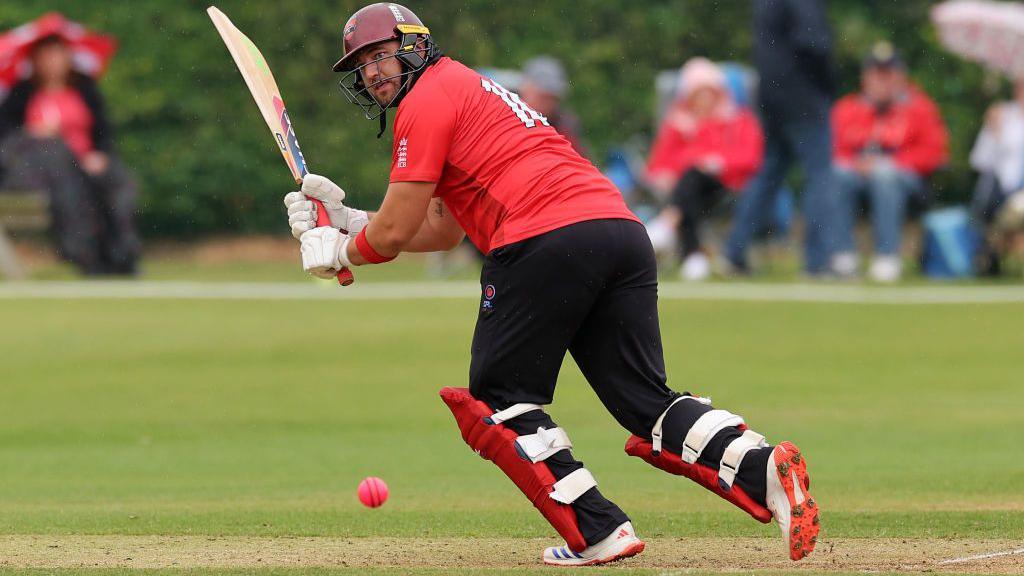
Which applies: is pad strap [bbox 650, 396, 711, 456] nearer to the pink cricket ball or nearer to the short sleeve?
the short sleeve

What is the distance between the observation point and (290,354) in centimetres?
1402

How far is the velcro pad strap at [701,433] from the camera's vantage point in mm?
6297

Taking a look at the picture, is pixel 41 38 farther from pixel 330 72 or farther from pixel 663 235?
pixel 663 235

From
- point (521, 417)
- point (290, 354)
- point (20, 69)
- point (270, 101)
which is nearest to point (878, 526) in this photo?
point (521, 417)

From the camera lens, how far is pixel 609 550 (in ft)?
20.6

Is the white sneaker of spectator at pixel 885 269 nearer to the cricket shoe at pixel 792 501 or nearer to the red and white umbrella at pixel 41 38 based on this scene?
the red and white umbrella at pixel 41 38

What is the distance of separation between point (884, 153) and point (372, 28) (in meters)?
13.1

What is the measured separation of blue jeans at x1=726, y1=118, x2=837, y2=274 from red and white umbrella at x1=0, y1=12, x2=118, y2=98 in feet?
25.6

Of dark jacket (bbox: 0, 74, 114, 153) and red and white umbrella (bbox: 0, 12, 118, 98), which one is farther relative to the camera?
dark jacket (bbox: 0, 74, 114, 153)

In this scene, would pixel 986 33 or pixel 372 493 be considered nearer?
pixel 372 493

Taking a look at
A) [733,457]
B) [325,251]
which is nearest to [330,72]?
[325,251]

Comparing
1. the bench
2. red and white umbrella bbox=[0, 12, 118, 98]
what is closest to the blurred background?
red and white umbrella bbox=[0, 12, 118, 98]

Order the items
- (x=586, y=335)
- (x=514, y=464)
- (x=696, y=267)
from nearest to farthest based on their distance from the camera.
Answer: (x=514, y=464)
(x=586, y=335)
(x=696, y=267)

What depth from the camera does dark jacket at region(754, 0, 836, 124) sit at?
Result: 18.2 meters
